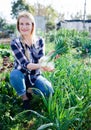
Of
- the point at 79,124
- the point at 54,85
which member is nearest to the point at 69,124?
the point at 79,124

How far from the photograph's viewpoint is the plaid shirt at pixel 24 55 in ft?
11.1

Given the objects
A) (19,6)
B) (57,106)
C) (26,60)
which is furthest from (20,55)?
(19,6)

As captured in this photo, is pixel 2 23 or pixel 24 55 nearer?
pixel 24 55

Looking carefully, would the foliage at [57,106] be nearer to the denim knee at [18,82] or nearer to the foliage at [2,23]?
the denim knee at [18,82]

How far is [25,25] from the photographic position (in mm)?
3436

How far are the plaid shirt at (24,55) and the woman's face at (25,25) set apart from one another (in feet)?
0.43

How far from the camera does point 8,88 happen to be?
12.3ft

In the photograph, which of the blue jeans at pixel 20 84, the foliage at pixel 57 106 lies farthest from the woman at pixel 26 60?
the foliage at pixel 57 106

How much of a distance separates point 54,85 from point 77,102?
63 centimetres

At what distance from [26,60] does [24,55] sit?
11cm

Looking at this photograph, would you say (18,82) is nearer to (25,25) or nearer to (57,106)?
(25,25)

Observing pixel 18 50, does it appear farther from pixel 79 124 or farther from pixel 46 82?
pixel 79 124

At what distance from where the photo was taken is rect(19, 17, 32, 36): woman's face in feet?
11.3

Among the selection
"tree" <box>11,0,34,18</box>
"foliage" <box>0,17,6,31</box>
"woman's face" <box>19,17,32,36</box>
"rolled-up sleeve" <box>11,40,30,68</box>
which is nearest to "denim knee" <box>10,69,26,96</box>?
"rolled-up sleeve" <box>11,40,30,68</box>
